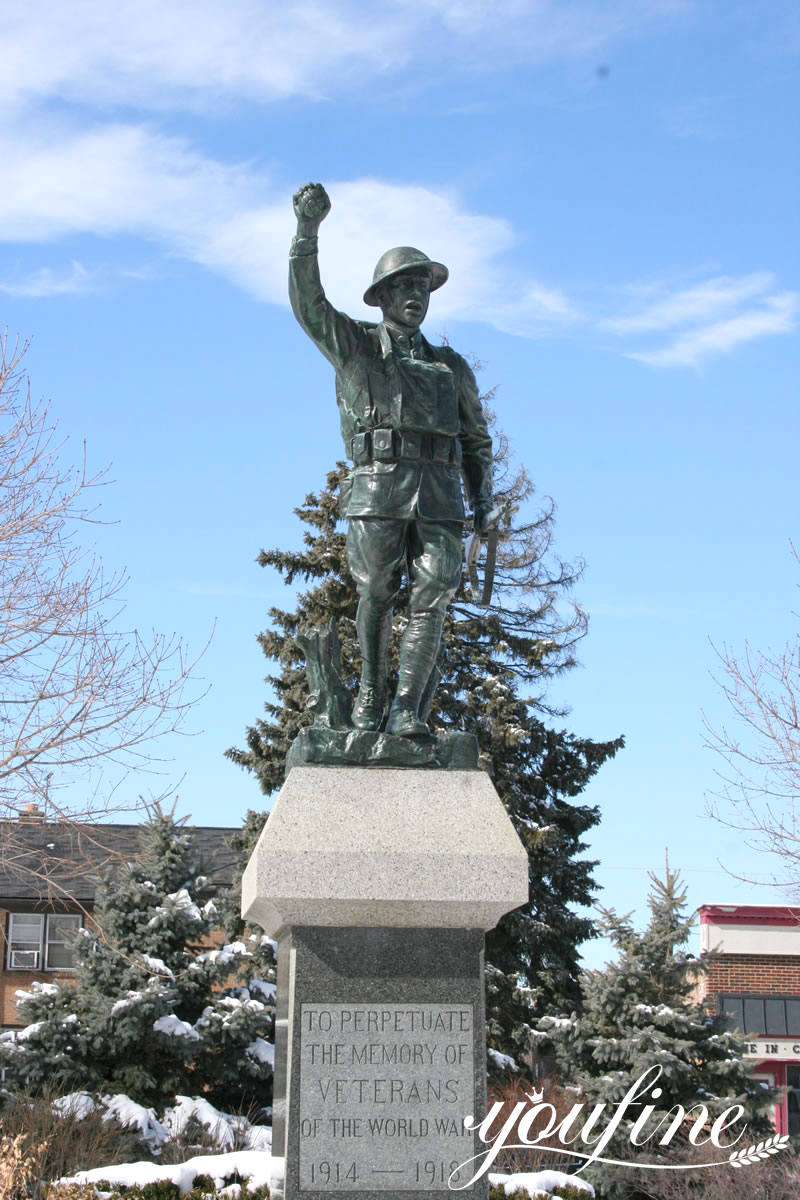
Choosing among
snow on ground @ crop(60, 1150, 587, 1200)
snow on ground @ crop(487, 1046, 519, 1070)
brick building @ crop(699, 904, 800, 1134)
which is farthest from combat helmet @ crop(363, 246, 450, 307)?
brick building @ crop(699, 904, 800, 1134)

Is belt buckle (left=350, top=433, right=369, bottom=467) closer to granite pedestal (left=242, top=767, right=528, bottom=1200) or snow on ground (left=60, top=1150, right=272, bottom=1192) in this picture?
granite pedestal (left=242, top=767, right=528, bottom=1200)

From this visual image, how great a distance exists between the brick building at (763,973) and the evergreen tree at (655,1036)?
38.3 ft

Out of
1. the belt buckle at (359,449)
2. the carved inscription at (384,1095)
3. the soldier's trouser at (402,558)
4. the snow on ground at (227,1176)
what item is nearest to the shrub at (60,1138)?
the snow on ground at (227,1176)

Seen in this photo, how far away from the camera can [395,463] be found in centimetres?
677

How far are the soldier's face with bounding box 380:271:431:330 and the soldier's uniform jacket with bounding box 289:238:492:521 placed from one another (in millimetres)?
129

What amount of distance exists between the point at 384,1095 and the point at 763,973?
907 inches

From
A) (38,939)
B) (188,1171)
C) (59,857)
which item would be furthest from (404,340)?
(38,939)

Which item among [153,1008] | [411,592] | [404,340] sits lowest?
[153,1008]

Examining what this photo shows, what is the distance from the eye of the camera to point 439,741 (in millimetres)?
6449

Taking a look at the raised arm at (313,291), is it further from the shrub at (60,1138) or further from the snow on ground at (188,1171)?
the shrub at (60,1138)

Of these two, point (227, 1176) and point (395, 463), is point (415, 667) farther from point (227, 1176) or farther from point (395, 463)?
point (227, 1176)

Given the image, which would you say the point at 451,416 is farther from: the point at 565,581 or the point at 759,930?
the point at 759,930

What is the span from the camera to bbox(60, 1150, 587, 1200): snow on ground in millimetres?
10125

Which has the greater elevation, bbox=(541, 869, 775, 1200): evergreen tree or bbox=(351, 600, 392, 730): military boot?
bbox=(351, 600, 392, 730): military boot
